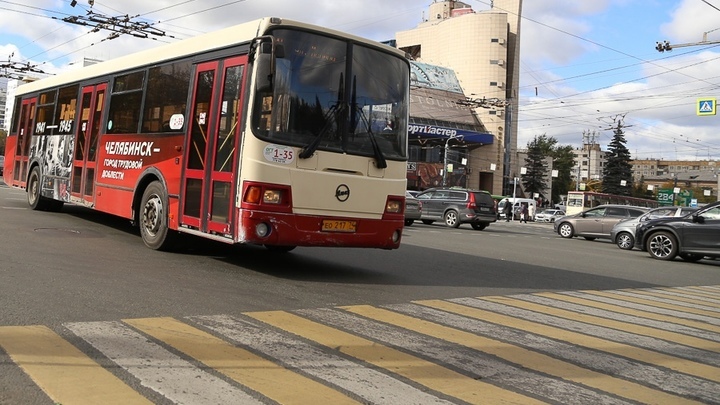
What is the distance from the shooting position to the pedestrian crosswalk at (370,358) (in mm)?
4070

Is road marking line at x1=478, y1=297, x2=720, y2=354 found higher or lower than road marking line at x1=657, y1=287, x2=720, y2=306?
lower

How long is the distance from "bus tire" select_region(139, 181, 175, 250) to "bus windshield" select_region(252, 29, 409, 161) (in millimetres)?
2685

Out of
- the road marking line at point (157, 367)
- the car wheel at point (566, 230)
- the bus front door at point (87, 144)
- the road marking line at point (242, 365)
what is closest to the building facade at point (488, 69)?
the car wheel at point (566, 230)

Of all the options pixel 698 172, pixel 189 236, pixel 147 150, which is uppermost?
pixel 698 172

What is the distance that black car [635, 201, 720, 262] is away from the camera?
55.5 ft

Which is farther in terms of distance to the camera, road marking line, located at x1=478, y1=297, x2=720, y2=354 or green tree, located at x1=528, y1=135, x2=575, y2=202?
green tree, located at x1=528, y1=135, x2=575, y2=202

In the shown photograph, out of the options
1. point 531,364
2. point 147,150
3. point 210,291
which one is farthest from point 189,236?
point 531,364

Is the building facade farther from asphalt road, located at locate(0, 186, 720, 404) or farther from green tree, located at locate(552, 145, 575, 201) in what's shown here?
asphalt road, located at locate(0, 186, 720, 404)

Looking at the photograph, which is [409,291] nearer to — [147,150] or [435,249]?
[147,150]

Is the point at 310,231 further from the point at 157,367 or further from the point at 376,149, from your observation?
the point at 157,367

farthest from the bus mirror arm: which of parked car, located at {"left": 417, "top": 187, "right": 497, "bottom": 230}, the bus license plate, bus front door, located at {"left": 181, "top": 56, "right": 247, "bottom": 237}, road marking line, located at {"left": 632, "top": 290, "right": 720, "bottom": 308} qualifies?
parked car, located at {"left": 417, "top": 187, "right": 497, "bottom": 230}

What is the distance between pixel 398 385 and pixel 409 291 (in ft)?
13.6

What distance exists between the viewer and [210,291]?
24.3ft

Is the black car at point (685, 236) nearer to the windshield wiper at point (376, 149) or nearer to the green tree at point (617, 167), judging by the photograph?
the windshield wiper at point (376, 149)
